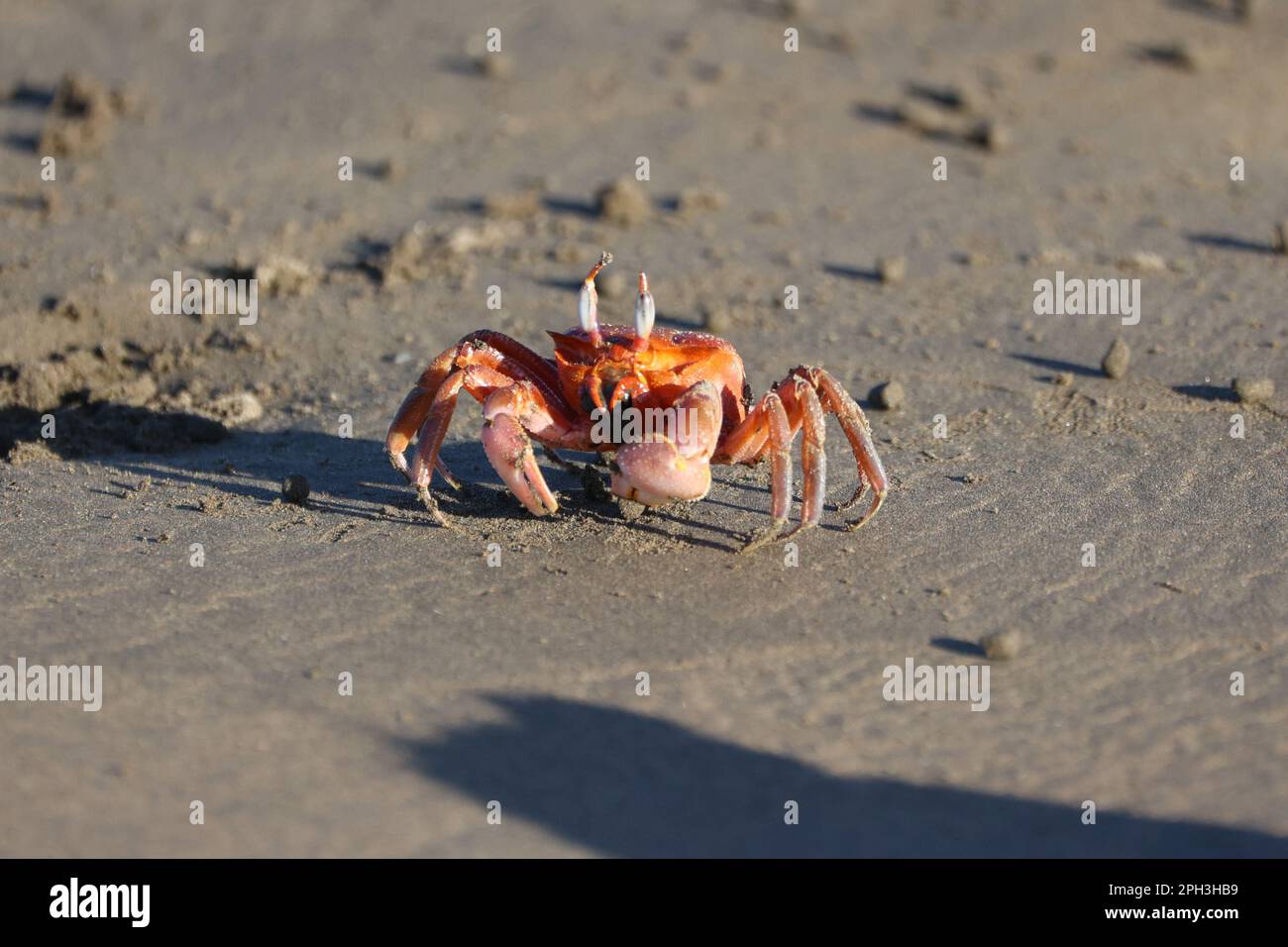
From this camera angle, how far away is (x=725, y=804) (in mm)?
6125

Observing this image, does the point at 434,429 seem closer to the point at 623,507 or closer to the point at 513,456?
the point at 513,456

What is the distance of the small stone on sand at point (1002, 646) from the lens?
6957mm

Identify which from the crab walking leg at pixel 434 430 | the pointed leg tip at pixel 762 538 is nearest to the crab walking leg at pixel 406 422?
the crab walking leg at pixel 434 430

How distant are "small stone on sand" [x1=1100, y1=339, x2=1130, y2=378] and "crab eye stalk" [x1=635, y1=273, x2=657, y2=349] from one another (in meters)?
4.05

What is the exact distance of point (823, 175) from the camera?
13.8 m

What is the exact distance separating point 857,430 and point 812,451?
364 mm

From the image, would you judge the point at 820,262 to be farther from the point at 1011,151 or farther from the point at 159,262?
the point at 159,262

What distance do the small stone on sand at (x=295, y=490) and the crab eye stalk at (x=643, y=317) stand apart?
2.24m

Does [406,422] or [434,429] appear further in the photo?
[406,422]

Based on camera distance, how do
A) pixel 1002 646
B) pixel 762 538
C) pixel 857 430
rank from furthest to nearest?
pixel 762 538 < pixel 857 430 < pixel 1002 646

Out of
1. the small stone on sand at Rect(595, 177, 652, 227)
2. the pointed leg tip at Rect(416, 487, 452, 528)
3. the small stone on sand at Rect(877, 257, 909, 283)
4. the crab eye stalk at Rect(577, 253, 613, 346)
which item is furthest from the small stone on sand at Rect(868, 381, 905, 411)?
the small stone on sand at Rect(595, 177, 652, 227)

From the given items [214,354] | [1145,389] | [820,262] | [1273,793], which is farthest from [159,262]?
[1273,793]

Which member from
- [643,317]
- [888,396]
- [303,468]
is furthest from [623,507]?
[888,396]
